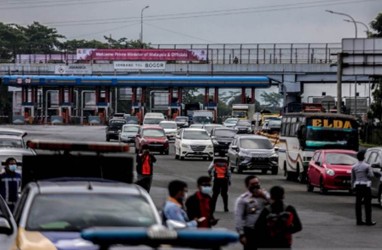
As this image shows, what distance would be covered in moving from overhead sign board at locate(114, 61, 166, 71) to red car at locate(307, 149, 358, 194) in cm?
8303

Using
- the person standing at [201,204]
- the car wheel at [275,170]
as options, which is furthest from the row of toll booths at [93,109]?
the person standing at [201,204]

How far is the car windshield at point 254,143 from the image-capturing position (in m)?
48.6

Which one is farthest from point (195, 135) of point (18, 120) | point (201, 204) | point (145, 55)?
point (145, 55)

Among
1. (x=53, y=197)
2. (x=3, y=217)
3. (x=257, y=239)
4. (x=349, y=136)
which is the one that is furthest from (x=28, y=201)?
(x=349, y=136)

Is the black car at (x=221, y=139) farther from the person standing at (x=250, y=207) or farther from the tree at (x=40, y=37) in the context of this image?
the tree at (x=40, y=37)

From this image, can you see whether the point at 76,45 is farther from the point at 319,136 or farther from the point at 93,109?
the point at 319,136

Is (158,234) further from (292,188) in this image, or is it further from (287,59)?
(287,59)

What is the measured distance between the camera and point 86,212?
41.8 feet

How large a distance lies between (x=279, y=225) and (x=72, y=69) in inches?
4303

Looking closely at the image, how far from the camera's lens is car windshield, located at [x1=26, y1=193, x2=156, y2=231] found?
1256 cm

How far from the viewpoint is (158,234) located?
22.3 feet

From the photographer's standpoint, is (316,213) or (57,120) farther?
(57,120)

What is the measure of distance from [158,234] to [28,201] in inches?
255

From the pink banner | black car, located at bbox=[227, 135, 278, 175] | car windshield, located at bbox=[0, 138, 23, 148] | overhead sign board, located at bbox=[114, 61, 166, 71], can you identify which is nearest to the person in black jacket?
car windshield, located at bbox=[0, 138, 23, 148]
